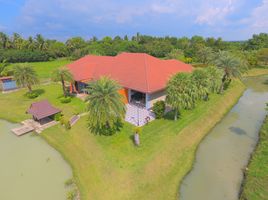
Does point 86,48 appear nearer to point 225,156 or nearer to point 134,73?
point 134,73

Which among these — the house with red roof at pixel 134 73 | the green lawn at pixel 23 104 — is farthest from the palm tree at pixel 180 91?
the green lawn at pixel 23 104

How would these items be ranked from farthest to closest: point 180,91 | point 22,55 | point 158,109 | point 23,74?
point 22,55, point 23,74, point 158,109, point 180,91

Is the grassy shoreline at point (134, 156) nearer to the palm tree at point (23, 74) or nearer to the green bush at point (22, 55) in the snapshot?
the palm tree at point (23, 74)

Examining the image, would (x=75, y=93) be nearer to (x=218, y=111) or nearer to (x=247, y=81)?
(x=218, y=111)

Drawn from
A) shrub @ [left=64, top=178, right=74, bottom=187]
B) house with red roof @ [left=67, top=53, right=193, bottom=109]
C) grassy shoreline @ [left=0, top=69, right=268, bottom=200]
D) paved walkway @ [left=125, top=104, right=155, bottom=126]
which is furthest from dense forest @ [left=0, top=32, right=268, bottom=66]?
shrub @ [left=64, top=178, right=74, bottom=187]

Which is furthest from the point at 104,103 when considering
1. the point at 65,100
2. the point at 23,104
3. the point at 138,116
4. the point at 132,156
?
the point at 23,104

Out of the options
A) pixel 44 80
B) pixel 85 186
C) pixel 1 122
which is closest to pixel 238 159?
pixel 85 186
